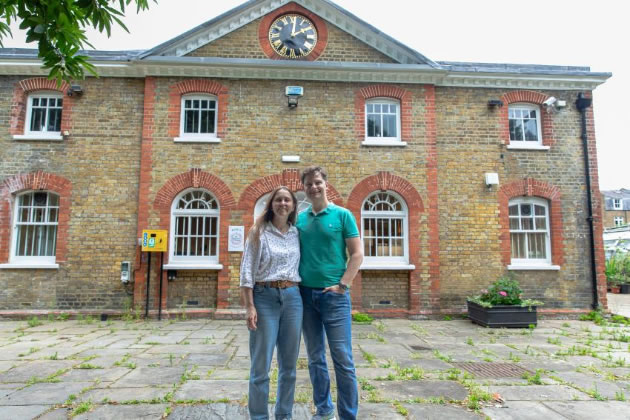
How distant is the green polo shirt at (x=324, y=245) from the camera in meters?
3.06

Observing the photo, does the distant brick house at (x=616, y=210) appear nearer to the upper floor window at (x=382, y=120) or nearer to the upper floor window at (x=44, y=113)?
the upper floor window at (x=382, y=120)

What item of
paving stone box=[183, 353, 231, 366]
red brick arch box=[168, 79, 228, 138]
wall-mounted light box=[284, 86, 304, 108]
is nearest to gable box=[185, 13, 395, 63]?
red brick arch box=[168, 79, 228, 138]

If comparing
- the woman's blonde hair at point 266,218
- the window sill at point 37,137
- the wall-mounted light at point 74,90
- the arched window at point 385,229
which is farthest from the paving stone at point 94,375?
the wall-mounted light at point 74,90

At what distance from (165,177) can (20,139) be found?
11.6ft

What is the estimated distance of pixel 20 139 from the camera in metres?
9.07

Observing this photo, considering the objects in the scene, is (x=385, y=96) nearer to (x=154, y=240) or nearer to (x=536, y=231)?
(x=536, y=231)

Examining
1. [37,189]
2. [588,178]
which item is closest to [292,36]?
[37,189]

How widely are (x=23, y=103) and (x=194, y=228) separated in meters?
5.07

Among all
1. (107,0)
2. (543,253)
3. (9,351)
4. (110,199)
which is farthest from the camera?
(543,253)

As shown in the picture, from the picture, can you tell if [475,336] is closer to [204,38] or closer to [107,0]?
[107,0]

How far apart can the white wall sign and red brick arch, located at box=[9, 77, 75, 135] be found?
15.1ft

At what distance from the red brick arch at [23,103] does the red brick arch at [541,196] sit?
10571 millimetres

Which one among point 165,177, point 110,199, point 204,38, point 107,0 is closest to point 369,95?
point 204,38

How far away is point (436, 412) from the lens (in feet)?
11.7
